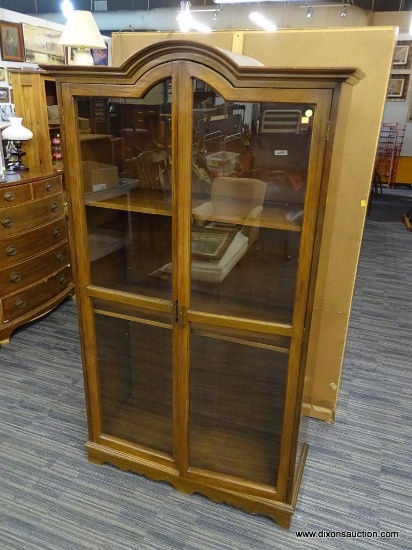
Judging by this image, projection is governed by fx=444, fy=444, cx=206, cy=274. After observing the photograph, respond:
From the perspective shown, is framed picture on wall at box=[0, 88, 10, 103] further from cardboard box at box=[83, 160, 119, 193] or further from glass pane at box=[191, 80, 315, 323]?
glass pane at box=[191, 80, 315, 323]

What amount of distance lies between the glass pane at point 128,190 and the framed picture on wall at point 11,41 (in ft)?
8.71

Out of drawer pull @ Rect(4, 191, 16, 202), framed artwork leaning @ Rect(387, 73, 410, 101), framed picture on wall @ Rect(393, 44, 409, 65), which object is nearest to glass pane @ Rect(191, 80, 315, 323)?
drawer pull @ Rect(4, 191, 16, 202)

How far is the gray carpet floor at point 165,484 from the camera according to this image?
5.93 feet

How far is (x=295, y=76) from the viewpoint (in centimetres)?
132

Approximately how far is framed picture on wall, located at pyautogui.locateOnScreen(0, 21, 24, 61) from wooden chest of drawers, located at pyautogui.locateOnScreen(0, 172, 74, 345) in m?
1.22

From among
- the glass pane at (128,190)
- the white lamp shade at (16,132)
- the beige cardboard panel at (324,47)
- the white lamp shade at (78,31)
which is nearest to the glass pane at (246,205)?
the glass pane at (128,190)

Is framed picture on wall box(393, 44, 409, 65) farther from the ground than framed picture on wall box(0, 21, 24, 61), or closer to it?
farther from the ground

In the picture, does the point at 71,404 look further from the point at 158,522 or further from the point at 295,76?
the point at 295,76

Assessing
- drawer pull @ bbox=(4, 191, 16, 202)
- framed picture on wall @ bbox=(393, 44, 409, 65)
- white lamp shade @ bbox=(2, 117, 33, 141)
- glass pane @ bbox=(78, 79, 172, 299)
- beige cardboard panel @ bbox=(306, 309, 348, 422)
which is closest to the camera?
glass pane @ bbox=(78, 79, 172, 299)

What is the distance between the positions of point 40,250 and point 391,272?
11.5 feet

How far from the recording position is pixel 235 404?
2023mm

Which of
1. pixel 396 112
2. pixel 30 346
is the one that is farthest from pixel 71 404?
pixel 396 112

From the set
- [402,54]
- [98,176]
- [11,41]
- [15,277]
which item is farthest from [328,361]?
[402,54]

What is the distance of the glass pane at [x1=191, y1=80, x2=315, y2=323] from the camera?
59.4 inches
